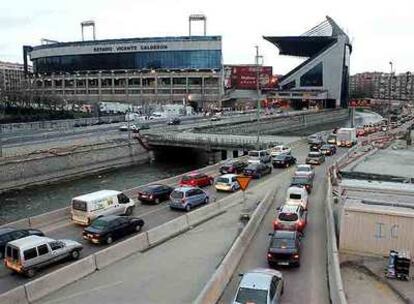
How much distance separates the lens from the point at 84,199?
79.6 ft

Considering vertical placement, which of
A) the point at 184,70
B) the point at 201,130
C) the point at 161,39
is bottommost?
the point at 201,130

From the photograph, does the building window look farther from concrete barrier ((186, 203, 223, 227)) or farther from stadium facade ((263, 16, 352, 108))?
concrete barrier ((186, 203, 223, 227))

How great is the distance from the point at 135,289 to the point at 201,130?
5887 cm

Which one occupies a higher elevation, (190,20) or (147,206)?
(190,20)

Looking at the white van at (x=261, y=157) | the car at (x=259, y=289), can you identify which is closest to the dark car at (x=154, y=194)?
the white van at (x=261, y=157)

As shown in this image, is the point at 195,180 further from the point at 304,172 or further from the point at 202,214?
the point at 202,214

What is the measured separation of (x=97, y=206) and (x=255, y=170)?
15.3 metres

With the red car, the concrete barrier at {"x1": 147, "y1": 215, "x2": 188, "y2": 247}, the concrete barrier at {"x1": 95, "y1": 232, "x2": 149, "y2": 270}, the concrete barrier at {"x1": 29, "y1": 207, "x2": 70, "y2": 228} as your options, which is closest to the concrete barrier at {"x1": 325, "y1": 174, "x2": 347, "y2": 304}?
the concrete barrier at {"x1": 147, "y1": 215, "x2": 188, "y2": 247}

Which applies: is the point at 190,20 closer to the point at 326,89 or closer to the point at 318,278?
the point at 326,89

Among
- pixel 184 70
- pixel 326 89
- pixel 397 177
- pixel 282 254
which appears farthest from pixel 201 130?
pixel 326 89

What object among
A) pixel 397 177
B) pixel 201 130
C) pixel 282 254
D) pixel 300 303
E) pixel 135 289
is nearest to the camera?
pixel 300 303

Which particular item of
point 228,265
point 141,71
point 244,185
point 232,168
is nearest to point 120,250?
point 228,265

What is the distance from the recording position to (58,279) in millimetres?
16484

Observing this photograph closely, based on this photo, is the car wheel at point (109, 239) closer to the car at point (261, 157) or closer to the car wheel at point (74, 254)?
the car wheel at point (74, 254)
